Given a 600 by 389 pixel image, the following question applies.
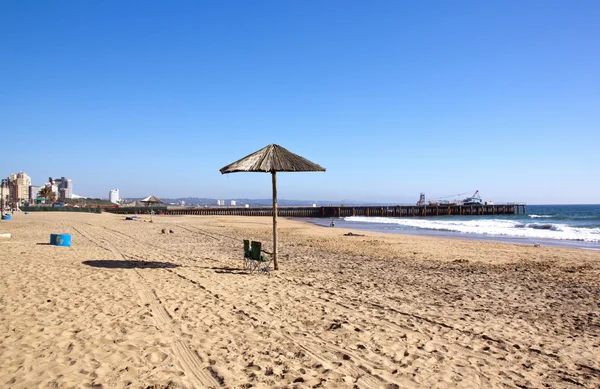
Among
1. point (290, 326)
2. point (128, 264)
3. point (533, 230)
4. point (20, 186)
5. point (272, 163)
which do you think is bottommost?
point (533, 230)

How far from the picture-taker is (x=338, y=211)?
200ft

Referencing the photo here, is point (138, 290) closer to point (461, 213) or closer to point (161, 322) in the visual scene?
point (161, 322)

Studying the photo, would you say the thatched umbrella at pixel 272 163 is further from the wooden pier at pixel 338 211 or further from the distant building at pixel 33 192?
the distant building at pixel 33 192

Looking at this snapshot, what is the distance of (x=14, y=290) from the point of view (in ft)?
21.4

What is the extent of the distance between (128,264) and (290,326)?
603cm

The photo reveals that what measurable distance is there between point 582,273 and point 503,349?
7.32 m

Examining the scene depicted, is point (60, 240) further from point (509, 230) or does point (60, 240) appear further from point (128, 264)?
point (509, 230)

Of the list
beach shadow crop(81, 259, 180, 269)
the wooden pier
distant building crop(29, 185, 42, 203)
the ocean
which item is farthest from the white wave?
distant building crop(29, 185, 42, 203)

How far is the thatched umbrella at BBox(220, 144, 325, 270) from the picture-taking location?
870 cm

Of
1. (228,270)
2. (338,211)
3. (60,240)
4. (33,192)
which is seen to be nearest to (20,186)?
(33,192)

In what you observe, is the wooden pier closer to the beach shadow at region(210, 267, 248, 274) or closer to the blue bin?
the blue bin

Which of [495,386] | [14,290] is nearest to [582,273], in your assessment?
[495,386]

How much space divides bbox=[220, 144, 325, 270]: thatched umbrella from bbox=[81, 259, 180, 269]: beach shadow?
2.84m

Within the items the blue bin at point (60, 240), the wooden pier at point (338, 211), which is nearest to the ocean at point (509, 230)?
the blue bin at point (60, 240)
